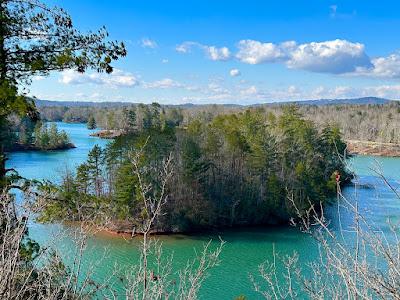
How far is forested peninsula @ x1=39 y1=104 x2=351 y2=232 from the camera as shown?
2378 centimetres

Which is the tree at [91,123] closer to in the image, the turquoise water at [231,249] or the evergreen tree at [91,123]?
the evergreen tree at [91,123]

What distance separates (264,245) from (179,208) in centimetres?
506

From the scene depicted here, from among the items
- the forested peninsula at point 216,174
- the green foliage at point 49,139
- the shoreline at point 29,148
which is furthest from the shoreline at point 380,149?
the green foliage at point 49,139

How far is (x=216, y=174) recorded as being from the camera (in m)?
27.5

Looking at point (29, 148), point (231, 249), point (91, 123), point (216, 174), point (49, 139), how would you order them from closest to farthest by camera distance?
point (231, 249)
point (216, 174)
point (49, 139)
point (29, 148)
point (91, 123)

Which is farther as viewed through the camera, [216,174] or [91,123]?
[91,123]

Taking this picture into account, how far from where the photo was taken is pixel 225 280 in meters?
15.9

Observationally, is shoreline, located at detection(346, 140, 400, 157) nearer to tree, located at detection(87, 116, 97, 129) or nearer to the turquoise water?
the turquoise water

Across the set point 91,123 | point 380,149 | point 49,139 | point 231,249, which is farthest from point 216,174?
point 91,123

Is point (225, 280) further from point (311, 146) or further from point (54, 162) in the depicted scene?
point (54, 162)

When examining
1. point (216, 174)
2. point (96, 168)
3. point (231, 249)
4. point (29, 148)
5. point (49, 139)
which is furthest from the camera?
point (29, 148)

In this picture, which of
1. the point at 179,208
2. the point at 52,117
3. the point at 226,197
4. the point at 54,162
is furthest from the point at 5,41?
the point at 52,117

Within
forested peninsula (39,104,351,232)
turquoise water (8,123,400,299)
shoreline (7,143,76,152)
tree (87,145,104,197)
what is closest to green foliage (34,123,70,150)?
shoreline (7,143,76,152)

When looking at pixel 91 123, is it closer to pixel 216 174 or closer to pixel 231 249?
pixel 216 174
